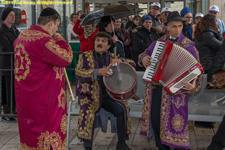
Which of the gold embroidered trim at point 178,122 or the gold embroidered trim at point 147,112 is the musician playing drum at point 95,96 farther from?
the gold embroidered trim at point 178,122

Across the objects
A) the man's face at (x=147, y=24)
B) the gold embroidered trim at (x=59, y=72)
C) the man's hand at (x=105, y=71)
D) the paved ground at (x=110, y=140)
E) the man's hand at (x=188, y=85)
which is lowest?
the paved ground at (x=110, y=140)

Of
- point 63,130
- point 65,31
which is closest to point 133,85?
point 63,130

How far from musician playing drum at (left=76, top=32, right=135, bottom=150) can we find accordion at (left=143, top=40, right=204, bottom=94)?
66 centimetres

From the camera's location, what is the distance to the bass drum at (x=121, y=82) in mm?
4762

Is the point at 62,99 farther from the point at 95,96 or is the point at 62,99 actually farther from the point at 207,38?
the point at 207,38

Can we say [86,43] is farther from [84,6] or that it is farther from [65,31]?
[84,6]

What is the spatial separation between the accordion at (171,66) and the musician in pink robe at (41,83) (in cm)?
102

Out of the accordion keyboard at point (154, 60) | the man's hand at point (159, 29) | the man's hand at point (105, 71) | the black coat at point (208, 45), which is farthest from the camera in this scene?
the man's hand at point (159, 29)

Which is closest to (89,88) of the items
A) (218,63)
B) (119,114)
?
(119,114)

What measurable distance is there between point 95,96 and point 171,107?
1.01m

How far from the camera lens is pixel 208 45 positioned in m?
6.17

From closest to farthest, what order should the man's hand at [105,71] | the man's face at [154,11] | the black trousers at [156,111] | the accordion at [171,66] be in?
the accordion at [171,66] → the black trousers at [156,111] → the man's hand at [105,71] → the man's face at [154,11]

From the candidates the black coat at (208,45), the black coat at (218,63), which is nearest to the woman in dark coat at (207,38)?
the black coat at (208,45)

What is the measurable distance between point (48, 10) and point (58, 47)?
1.34 ft
